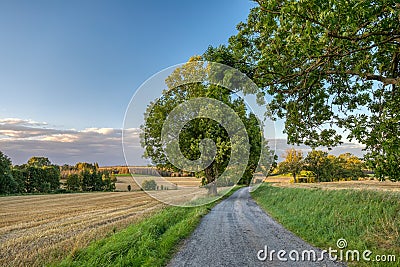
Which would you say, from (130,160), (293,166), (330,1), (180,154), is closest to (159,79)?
(130,160)

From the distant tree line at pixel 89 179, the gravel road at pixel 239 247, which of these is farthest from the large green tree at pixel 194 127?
the distant tree line at pixel 89 179

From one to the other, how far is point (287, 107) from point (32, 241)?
41.7 feet

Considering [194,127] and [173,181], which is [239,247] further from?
[173,181]

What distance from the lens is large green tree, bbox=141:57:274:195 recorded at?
21.5 metres

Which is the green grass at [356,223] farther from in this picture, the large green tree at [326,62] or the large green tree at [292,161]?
the large green tree at [292,161]

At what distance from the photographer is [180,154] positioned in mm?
25062

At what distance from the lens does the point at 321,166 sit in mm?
77938

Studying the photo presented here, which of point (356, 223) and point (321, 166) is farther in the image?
point (321, 166)

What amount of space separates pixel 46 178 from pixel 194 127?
213ft

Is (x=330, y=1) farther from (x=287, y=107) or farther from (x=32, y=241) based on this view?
(x=32, y=241)

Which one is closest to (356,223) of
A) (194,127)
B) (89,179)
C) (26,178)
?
(194,127)

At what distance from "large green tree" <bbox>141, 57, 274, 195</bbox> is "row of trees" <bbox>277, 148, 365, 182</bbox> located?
50671 millimetres

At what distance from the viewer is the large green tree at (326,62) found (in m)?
5.95

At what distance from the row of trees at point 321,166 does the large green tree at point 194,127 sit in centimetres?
5067
